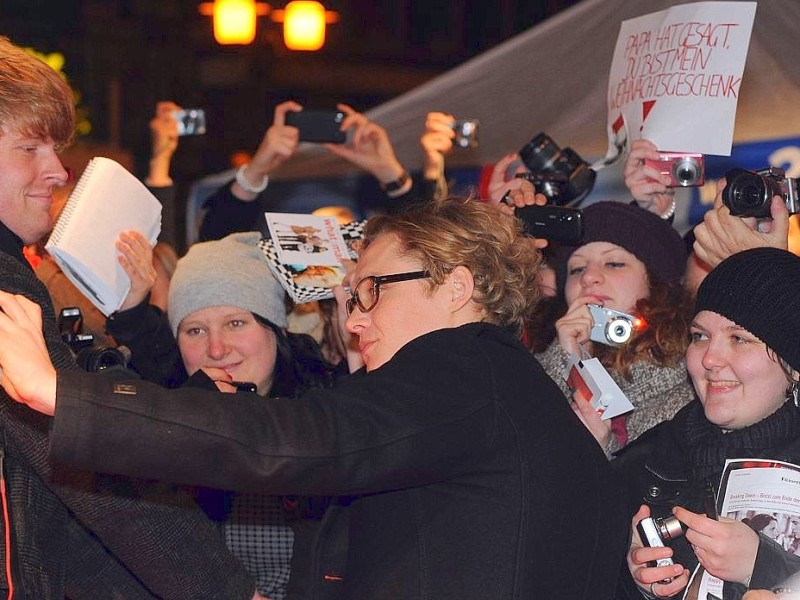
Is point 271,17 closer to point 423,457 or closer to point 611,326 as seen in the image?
point 611,326

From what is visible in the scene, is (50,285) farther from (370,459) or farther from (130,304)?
(370,459)

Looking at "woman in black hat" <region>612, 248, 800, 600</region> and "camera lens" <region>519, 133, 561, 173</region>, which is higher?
"camera lens" <region>519, 133, 561, 173</region>

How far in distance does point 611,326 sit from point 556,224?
1.16 ft

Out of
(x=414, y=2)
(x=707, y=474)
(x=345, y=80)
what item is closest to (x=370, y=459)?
(x=707, y=474)

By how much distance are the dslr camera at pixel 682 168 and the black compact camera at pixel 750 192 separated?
593mm

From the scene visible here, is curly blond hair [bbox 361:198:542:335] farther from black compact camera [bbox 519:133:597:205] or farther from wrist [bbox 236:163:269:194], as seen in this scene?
wrist [bbox 236:163:269:194]

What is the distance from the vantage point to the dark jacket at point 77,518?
109 inches

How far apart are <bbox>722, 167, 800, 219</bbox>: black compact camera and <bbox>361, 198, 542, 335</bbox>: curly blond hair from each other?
0.67 m

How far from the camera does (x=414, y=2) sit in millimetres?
21453

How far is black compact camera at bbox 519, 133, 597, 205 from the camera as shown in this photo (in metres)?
4.30

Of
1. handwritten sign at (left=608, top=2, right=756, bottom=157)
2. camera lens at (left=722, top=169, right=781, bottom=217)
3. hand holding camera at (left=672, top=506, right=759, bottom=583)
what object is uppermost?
handwritten sign at (left=608, top=2, right=756, bottom=157)

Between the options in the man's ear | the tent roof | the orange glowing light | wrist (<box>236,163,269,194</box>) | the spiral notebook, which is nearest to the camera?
the man's ear

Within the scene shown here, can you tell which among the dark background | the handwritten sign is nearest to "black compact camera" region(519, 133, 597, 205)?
the handwritten sign

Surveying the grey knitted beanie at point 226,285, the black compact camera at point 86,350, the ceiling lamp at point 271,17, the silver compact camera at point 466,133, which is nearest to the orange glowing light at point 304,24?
the ceiling lamp at point 271,17
